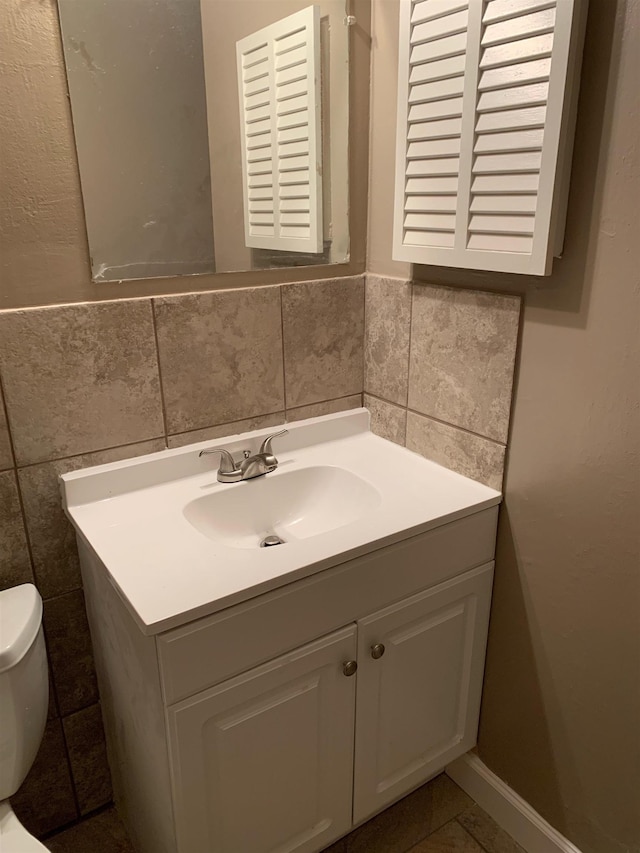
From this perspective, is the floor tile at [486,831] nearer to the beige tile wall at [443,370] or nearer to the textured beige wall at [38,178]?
the beige tile wall at [443,370]

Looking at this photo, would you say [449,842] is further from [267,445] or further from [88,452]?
[88,452]

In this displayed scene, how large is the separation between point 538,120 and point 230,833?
1341 millimetres

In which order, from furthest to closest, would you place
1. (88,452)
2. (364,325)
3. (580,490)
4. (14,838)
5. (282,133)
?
(364,325), (282,133), (88,452), (580,490), (14,838)

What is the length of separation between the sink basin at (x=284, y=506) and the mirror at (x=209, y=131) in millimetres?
476

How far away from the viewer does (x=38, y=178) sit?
112 centimetres

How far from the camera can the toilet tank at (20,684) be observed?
1.06 meters

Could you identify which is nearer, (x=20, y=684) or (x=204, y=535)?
(x=20, y=684)

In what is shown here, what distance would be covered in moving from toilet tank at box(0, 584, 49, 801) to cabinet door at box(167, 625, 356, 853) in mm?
274

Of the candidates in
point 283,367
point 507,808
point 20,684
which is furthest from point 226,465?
point 507,808

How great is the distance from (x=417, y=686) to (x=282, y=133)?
1219 mm

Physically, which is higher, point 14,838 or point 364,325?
point 364,325

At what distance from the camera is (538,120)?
104 cm

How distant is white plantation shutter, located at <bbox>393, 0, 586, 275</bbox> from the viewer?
1.02 metres

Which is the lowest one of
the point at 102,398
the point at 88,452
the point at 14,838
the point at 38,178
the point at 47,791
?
the point at 47,791
